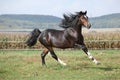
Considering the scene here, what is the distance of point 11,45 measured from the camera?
29.7m

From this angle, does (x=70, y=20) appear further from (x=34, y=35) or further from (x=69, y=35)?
(x=34, y=35)

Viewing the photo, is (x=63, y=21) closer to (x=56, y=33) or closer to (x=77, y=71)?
(x=56, y=33)

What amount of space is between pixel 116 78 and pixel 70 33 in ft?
12.5

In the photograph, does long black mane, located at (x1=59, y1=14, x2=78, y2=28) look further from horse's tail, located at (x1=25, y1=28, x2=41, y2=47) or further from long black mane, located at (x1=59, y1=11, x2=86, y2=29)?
horse's tail, located at (x1=25, y1=28, x2=41, y2=47)

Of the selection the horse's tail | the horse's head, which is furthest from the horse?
the horse's tail

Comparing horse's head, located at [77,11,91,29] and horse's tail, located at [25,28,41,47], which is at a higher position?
horse's head, located at [77,11,91,29]

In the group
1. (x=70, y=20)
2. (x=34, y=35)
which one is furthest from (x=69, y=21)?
(x=34, y=35)

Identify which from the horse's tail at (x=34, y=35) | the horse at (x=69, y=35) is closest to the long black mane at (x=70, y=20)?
the horse at (x=69, y=35)

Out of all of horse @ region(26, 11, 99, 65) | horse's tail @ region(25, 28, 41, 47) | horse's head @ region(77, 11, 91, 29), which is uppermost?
horse's head @ region(77, 11, 91, 29)

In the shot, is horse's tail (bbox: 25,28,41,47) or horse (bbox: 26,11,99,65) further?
horse's tail (bbox: 25,28,41,47)

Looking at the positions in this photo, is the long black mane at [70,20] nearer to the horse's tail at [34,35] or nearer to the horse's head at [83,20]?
the horse's head at [83,20]

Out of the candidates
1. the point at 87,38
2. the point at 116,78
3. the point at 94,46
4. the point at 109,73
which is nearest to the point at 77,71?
the point at 109,73

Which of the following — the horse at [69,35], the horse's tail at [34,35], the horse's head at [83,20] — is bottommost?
the horse's tail at [34,35]

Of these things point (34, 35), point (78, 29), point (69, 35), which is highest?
point (78, 29)
